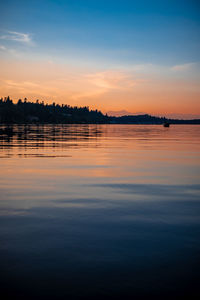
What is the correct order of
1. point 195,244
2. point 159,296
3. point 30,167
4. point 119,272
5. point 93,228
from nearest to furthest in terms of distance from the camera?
point 159,296
point 119,272
point 195,244
point 93,228
point 30,167

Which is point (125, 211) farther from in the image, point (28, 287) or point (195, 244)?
point (28, 287)

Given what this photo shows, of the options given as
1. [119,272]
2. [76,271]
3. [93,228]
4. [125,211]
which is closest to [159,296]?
[119,272]

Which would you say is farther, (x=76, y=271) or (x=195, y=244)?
(x=195, y=244)

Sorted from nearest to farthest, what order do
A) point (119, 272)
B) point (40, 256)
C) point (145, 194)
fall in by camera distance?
point (119, 272), point (40, 256), point (145, 194)

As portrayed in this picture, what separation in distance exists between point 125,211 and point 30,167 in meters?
10.9

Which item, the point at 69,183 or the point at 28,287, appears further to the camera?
the point at 69,183

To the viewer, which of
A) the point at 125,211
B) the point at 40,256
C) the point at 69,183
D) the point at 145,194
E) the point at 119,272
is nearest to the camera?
the point at 119,272

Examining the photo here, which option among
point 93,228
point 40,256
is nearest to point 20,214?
point 93,228

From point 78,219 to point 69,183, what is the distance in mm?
5658

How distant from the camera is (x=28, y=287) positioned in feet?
16.1

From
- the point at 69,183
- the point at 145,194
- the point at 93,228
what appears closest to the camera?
the point at 93,228

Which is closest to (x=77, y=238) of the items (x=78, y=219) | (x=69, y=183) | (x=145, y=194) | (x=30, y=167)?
(x=78, y=219)

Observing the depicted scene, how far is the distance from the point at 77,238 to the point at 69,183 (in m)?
7.19

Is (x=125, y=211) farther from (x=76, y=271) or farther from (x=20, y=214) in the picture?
(x=76, y=271)
